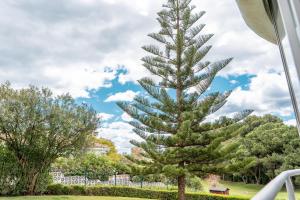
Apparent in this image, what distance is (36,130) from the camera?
32.3 feet

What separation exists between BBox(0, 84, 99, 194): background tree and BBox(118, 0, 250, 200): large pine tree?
312 cm

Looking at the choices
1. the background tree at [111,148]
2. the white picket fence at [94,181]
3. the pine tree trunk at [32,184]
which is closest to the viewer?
the pine tree trunk at [32,184]

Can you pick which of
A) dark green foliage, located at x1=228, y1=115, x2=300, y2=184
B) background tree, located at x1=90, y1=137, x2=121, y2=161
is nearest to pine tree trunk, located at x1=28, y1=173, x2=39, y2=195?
background tree, located at x1=90, y1=137, x2=121, y2=161

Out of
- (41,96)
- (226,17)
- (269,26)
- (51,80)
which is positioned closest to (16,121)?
(41,96)

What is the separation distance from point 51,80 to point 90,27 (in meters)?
2.44

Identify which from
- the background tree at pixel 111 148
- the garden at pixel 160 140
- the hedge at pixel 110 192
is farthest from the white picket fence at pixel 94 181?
the background tree at pixel 111 148

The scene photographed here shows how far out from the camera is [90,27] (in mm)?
11078

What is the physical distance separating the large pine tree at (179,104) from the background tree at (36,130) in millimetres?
3123

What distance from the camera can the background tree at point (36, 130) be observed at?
9.54 metres

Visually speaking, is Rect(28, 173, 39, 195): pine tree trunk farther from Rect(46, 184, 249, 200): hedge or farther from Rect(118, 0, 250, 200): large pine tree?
Rect(118, 0, 250, 200): large pine tree

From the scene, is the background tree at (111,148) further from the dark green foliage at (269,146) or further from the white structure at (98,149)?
the dark green foliage at (269,146)

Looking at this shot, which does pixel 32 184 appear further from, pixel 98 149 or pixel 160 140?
pixel 160 140

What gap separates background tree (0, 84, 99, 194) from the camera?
9539mm

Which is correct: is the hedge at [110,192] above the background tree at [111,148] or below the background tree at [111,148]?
below
